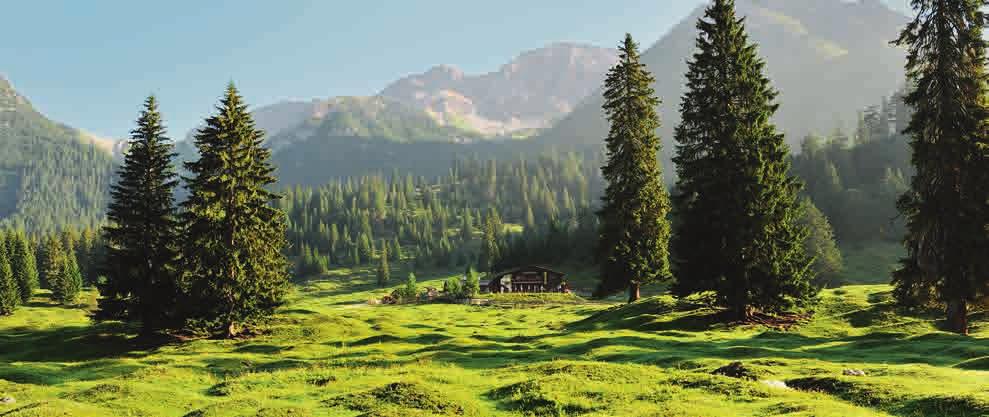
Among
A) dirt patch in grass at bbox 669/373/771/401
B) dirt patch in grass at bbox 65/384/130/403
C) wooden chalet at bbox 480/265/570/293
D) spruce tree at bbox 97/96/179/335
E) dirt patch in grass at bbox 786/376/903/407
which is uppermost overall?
spruce tree at bbox 97/96/179/335

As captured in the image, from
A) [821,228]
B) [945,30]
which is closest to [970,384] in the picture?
[945,30]

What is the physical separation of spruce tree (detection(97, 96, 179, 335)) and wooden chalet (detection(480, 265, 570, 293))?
A: 79268mm

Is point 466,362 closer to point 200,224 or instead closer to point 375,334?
point 375,334

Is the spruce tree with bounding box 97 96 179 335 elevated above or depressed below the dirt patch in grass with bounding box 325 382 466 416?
above

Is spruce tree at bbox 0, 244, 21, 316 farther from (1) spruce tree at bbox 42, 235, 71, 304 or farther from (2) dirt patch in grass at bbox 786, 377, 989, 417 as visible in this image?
(2) dirt patch in grass at bbox 786, 377, 989, 417

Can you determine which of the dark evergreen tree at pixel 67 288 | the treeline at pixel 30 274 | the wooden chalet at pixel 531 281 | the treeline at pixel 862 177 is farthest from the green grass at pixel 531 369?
the treeline at pixel 862 177

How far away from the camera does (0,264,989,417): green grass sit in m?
19.1

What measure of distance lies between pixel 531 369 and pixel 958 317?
26.1m

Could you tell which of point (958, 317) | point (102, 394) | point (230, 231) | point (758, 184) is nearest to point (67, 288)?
point (230, 231)

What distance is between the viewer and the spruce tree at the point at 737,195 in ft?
127

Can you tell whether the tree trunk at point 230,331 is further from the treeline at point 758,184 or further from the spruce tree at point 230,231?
the treeline at point 758,184

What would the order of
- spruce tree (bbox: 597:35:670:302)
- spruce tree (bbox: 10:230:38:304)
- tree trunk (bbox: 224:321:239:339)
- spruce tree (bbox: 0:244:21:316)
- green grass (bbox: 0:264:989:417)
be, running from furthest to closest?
1. spruce tree (bbox: 10:230:38:304)
2. spruce tree (bbox: 0:244:21:316)
3. spruce tree (bbox: 597:35:670:302)
4. tree trunk (bbox: 224:321:239:339)
5. green grass (bbox: 0:264:989:417)

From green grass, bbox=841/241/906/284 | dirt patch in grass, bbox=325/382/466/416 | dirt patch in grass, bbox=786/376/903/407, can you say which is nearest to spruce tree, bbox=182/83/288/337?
dirt patch in grass, bbox=325/382/466/416

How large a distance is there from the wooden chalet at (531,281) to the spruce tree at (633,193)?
65826 millimetres
